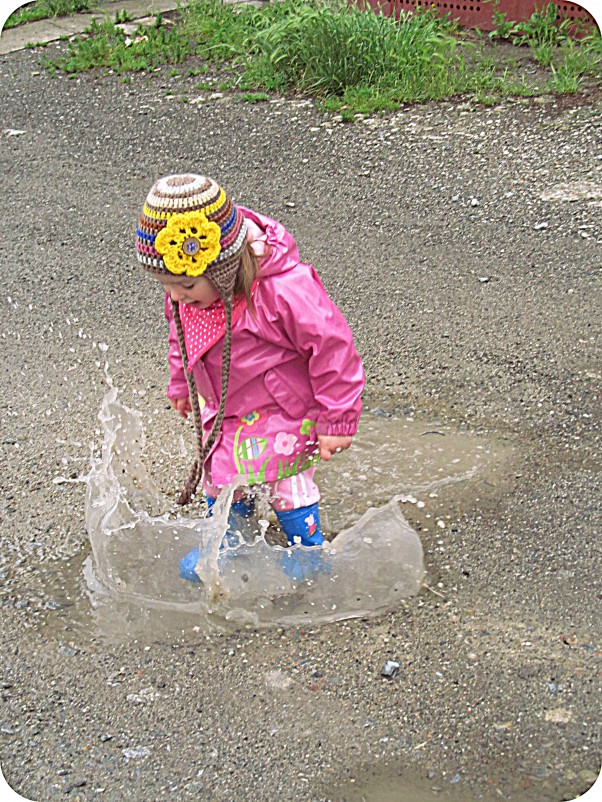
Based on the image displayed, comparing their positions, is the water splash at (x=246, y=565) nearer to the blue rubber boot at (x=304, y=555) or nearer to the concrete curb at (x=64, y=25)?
the blue rubber boot at (x=304, y=555)

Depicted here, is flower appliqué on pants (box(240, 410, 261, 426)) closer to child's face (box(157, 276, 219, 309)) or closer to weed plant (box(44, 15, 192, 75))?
child's face (box(157, 276, 219, 309))

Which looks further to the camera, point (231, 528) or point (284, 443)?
point (231, 528)

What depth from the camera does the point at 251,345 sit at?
7.95 ft

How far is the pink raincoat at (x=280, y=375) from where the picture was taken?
234 centimetres

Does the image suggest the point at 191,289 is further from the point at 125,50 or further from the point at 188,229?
the point at 125,50

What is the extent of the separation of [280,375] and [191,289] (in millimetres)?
303

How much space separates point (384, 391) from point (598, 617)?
1182 mm

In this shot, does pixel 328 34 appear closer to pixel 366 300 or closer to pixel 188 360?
pixel 366 300

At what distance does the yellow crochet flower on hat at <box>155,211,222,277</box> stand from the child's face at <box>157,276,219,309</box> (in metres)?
0.07

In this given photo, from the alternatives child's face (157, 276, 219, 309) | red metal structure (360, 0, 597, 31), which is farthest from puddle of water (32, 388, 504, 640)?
red metal structure (360, 0, 597, 31)

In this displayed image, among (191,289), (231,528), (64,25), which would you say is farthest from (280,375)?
(64,25)

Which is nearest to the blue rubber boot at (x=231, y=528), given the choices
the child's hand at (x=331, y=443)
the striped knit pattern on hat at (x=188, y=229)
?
the child's hand at (x=331, y=443)

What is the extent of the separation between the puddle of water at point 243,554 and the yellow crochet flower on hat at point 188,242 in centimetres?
62

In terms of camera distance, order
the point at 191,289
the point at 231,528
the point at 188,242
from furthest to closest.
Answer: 1. the point at 231,528
2. the point at 191,289
3. the point at 188,242
